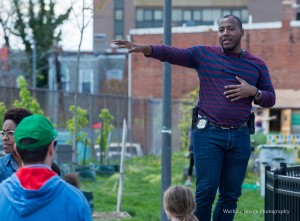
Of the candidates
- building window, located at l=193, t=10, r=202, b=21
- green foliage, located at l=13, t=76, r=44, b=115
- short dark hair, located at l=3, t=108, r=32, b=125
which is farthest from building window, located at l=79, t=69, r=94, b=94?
short dark hair, located at l=3, t=108, r=32, b=125

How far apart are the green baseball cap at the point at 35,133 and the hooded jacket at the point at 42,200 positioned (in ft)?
0.41

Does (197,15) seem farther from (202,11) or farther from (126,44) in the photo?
(126,44)

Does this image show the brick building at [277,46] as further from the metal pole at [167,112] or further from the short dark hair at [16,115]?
the short dark hair at [16,115]

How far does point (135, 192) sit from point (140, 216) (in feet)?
12.1

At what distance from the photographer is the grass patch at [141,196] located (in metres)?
12.1

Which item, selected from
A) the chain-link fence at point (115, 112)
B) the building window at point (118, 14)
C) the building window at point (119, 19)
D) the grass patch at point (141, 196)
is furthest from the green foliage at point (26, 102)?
the building window at point (118, 14)

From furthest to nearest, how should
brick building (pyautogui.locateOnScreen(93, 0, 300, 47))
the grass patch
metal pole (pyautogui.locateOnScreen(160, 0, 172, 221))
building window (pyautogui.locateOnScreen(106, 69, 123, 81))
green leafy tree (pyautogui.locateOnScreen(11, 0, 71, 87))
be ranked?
brick building (pyautogui.locateOnScreen(93, 0, 300, 47)) < building window (pyautogui.locateOnScreen(106, 69, 123, 81)) < green leafy tree (pyautogui.locateOnScreen(11, 0, 71, 87)) < the grass patch < metal pole (pyautogui.locateOnScreen(160, 0, 172, 221))

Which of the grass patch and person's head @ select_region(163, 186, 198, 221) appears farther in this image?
the grass patch

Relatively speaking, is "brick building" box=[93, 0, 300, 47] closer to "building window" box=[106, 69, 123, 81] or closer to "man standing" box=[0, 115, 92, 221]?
"building window" box=[106, 69, 123, 81]

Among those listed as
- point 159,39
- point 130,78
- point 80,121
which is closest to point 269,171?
point 80,121

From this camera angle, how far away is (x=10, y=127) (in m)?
6.22

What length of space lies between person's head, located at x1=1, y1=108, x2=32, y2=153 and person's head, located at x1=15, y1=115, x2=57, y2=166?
5.84ft

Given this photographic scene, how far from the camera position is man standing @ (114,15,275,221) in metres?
6.84

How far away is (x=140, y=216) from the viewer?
1198 centimetres
